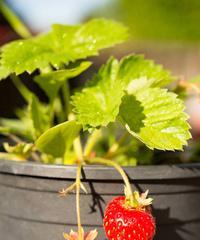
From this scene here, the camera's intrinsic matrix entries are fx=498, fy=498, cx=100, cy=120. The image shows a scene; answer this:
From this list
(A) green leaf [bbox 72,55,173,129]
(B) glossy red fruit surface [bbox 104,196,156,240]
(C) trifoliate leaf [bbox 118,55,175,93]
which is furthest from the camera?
(C) trifoliate leaf [bbox 118,55,175,93]

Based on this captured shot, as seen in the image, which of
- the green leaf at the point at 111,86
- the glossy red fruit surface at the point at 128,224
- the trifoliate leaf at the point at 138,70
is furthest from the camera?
the trifoliate leaf at the point at 138,70

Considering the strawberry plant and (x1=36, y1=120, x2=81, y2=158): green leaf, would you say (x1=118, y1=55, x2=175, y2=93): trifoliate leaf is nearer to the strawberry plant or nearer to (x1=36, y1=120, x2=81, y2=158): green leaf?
the strawberry plant

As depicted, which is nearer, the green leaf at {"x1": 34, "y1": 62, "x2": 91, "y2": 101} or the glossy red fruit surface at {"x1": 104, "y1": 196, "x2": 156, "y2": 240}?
the glossy red fruit surface at {"x1": 104, "y1": 196, "x2": 156, "y2": 240}

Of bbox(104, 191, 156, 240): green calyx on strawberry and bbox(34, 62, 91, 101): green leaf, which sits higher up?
bbox(34, 62, 91, 101): green leaf

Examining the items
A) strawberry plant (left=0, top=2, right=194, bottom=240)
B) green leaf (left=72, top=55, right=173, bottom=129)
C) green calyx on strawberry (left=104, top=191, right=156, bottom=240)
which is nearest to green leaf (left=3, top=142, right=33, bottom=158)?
strawberry plant (left=0, top=2, right=194, bottom=240)

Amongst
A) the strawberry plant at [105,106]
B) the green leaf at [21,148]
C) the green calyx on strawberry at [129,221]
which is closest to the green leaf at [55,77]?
the strawberry plant at [105,106]

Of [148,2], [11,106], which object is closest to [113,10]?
[148,2]

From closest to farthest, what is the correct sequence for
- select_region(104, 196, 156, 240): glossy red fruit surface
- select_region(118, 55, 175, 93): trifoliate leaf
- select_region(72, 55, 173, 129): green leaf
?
select_region(104, 196, 156, 240): glossy red fruit surface, select_region(72, 55, 173, 129): green leaf, select_region(118, 55, 175, 93): trifoliate leaf

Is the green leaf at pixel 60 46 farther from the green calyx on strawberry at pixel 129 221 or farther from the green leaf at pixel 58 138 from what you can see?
the green calyx on strawberry at pixel 129 221
